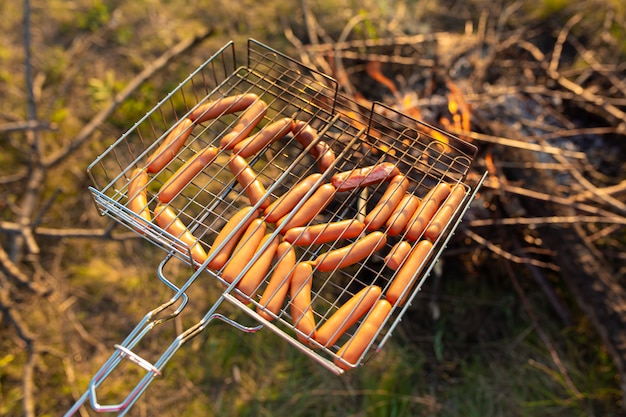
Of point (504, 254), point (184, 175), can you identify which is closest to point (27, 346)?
point (184, 175)

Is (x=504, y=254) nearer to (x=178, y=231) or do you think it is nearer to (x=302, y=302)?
(x=302, y=302)

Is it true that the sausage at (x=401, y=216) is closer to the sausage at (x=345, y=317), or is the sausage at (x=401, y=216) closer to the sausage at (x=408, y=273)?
the sausage at (x=408, y=273)

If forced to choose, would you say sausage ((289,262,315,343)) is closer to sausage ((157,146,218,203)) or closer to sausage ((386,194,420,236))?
sausage ((386,194,420,236))

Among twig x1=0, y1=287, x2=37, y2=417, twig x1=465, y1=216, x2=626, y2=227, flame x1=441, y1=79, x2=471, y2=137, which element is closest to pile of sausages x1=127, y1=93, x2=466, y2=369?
twig x1=465, y1=216, x2=626, y2=227

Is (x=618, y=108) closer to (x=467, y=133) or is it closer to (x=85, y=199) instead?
(x=467, y=133)

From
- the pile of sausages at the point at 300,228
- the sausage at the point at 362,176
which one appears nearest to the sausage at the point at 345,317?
the pile of sausages at the point at 300,228

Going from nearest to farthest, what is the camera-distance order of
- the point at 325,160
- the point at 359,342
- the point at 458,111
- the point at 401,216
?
the point at 359,342 → the point at 401,216 → the point at 325,160 → the point at 458,111

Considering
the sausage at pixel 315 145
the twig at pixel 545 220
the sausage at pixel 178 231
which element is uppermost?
the twig at pixel 545 220
